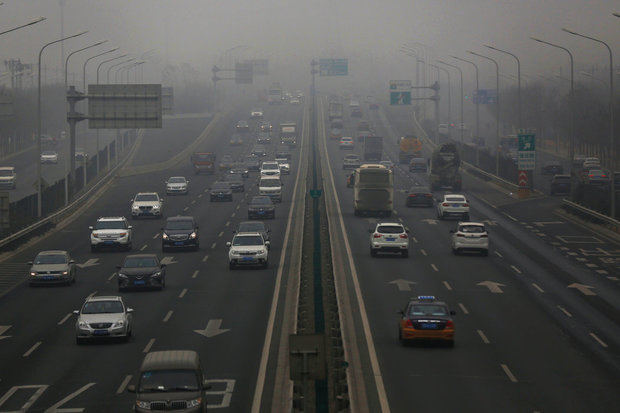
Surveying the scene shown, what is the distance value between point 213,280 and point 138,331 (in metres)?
12.2

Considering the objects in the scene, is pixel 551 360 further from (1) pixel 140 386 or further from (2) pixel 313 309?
(1) pixel 140 386

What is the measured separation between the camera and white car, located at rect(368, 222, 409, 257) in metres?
54.8

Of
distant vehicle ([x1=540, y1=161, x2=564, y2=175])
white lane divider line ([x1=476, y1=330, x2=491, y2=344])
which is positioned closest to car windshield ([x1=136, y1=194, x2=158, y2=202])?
white lane divider line ([x1=476, y1=330, x2=491, y2=344])

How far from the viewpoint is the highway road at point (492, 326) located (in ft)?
89.7

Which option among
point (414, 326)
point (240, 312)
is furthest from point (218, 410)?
point (240, 312)

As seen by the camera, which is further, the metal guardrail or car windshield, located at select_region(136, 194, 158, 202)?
car windshield, located at select_region(136, 194, 158, 202)

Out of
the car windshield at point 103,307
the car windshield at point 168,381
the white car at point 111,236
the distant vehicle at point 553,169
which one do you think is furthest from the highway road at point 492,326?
the distant vehicle at point 553,169

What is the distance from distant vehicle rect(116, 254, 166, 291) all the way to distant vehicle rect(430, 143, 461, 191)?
49.2m

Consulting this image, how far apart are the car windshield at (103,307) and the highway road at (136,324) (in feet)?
3.37

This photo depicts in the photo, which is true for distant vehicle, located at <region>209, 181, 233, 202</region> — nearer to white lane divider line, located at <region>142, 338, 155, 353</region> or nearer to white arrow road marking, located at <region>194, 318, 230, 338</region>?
white arrow road marking, located at <region>194, 318, 230, 338</region>

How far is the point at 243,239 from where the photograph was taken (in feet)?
172

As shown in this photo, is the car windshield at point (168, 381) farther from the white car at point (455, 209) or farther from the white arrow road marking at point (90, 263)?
the white car at point (455, 209)

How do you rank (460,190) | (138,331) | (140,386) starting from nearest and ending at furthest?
(140,386) → (138,331) → (460,190)

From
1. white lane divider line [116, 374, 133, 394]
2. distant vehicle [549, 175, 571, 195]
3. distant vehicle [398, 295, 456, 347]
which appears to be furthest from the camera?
distant vehicle [549, 175, 571, 195]
